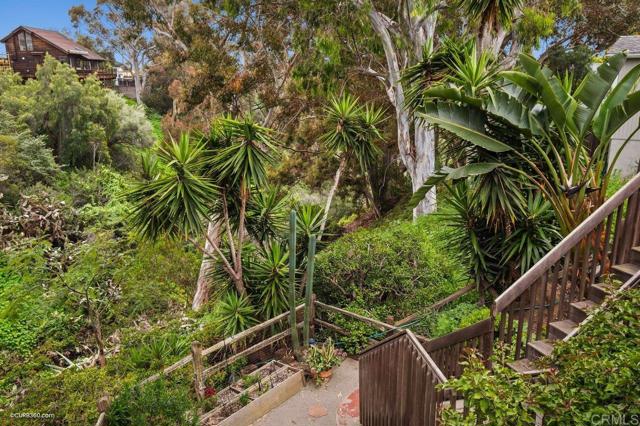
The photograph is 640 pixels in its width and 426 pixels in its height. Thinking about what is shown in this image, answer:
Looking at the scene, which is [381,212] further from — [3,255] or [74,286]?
[3,255]

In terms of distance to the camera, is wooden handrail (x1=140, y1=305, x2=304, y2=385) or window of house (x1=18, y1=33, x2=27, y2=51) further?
window of house (x1=18, y1=33, x2=27, y2=51)

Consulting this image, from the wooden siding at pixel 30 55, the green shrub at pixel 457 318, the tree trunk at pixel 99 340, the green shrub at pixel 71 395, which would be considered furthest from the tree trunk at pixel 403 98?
the wooden siding at pixel 30 55

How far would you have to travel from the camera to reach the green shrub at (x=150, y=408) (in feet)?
15.3

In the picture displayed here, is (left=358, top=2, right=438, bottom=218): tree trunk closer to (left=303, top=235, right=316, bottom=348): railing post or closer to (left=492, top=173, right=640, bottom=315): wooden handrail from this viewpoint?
(left=303, top=235, right=316, bottom=348): railing post

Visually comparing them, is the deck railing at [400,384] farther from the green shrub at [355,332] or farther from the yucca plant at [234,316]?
the yucca plant at [234,316]

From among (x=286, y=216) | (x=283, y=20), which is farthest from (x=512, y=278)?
(x=283, y=20)

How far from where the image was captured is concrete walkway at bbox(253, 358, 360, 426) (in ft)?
19.9

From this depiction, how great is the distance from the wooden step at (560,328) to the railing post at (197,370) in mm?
4263

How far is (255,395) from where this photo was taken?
6.47 metres

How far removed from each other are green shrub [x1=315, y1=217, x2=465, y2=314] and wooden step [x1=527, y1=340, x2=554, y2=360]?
3.65 metres

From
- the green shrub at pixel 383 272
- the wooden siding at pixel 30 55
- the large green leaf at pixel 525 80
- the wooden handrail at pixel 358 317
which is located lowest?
the wooden handrail at pixel 358 317

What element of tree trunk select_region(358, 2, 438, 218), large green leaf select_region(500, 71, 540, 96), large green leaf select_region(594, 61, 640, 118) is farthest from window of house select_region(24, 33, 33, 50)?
large green leaf select_region(594, 61, 640, 118)

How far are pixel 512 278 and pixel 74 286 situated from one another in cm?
913

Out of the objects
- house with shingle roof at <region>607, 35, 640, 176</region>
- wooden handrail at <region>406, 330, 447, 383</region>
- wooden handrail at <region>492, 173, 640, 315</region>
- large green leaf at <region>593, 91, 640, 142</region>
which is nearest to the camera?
wooden handrail at <region>406, 330, 447, 383</region>
